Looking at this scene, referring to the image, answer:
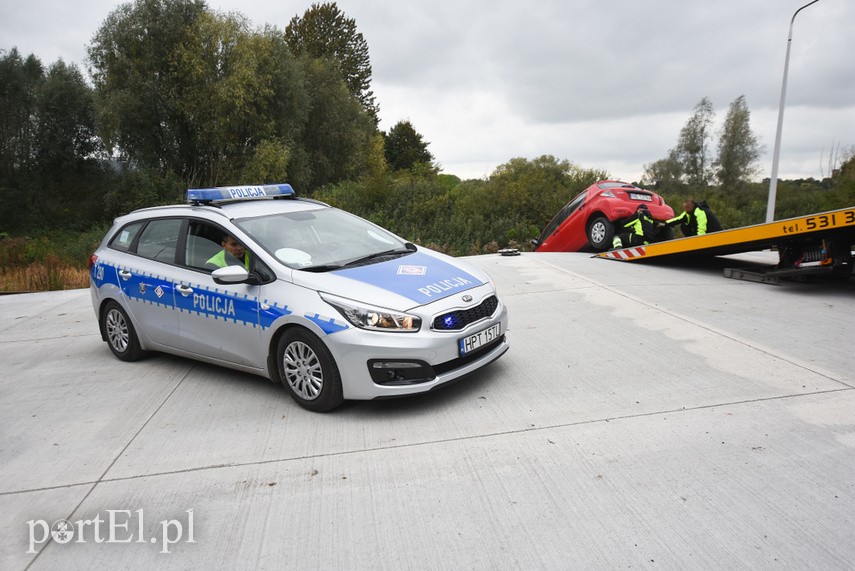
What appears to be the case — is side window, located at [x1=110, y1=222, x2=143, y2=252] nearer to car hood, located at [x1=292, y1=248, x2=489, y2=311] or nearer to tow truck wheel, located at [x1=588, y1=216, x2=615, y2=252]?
car hood, located at [x1=292, y1=248, x2=489, y2=311]

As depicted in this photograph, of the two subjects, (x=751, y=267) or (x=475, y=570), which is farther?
(x=751, y=267)

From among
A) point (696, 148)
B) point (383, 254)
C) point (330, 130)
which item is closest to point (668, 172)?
point (696, 148)

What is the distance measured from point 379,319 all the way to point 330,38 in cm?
5358

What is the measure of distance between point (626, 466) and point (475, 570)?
4.21 ft

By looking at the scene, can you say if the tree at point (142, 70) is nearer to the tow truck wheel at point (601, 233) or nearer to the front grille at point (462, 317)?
the tow truck wheel at point (601, 233)

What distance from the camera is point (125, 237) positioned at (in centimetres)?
638

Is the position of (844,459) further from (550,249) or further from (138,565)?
(550,249)

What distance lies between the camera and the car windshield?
5.15 meters

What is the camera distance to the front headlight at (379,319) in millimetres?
4504

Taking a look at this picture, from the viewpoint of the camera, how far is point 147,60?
112 feet

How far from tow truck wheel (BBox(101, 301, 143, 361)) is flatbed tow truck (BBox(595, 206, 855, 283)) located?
24.4 feet

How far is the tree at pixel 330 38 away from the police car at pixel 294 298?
48652 mm

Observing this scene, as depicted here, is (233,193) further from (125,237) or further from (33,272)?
(33,272)

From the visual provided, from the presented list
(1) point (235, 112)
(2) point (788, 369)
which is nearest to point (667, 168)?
(1) point (235, 112)
